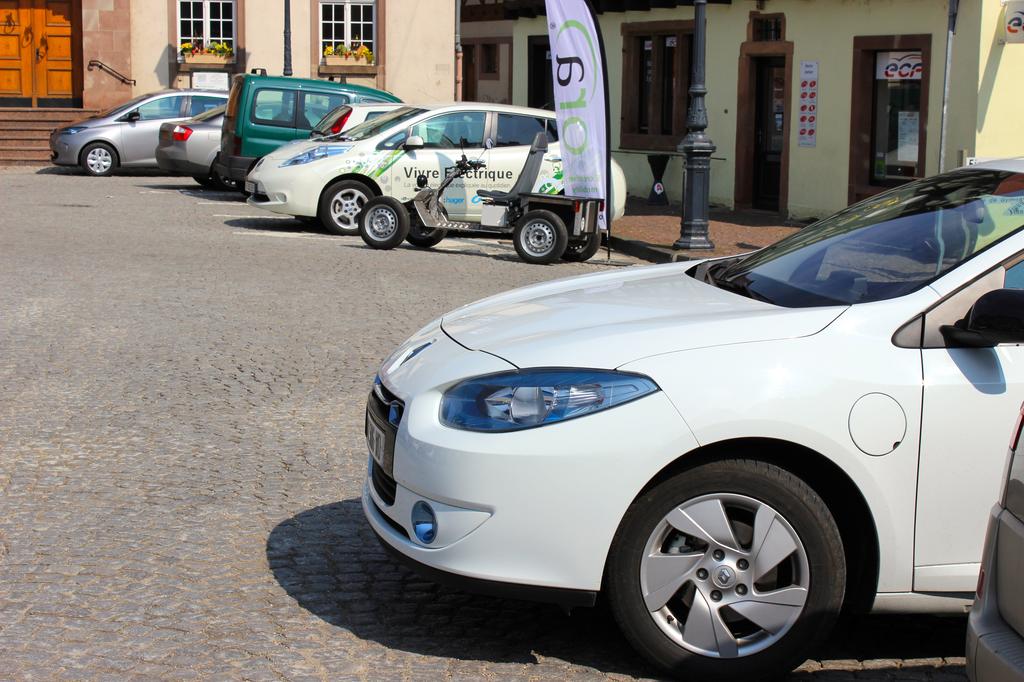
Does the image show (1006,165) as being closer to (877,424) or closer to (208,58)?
(877,424)

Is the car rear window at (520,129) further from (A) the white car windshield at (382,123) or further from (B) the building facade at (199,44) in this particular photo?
(B) the building facade at (199,44)

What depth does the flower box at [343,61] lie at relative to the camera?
32.8 m

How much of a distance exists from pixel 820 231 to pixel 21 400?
4.57 m

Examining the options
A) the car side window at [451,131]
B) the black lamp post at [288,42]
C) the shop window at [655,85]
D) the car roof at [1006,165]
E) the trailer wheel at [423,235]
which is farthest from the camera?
the black lamp post at [288,42]

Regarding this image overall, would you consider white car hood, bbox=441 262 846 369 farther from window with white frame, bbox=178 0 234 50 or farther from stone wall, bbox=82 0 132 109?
window with white frame, bbox=178 0 234 50

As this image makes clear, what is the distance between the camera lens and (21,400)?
7.73 m

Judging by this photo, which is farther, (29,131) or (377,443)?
(29,131)

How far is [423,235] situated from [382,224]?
2.19ft

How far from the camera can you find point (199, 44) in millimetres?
31891

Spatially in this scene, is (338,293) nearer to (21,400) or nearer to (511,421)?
(21,400)

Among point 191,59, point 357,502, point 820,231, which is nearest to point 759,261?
point 820,231

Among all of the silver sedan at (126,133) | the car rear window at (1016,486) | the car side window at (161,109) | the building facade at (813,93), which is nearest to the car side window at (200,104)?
the silver sedan at (126,133)

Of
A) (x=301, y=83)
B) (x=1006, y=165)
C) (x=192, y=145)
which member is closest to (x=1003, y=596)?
(x=1006, y=165)

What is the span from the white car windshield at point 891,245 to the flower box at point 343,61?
2849 cm
